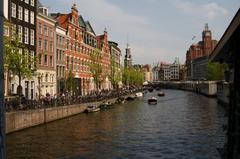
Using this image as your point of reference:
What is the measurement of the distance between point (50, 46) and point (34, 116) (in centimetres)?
3251

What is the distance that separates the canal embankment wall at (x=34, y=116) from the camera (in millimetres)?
38031

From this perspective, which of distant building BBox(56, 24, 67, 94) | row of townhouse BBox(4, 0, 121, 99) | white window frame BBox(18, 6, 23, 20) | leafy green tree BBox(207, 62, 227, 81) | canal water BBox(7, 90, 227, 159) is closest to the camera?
canal water BBox(7, 90, 227, 159)

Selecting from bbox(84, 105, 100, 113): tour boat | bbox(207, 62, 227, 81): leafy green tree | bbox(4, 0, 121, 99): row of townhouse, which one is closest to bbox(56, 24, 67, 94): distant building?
bbox(4, 0, 121, 99): row of townhouse

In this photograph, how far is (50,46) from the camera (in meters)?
74.9

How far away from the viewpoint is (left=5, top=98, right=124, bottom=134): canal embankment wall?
38031 millimetres

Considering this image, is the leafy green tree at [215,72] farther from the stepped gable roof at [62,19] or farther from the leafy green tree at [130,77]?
the stepped gable roof at [62,19]

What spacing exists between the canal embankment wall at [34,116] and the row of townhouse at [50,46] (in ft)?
18.1

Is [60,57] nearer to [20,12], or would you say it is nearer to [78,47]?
[78,47]

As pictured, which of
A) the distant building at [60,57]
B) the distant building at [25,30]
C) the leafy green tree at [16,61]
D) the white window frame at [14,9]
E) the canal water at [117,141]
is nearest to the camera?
the canal water at [117,141]

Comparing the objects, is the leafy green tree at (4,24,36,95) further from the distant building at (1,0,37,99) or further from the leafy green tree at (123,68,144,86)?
the leafy green tree at (123,68,144,86)

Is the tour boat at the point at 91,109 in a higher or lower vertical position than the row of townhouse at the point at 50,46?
lower

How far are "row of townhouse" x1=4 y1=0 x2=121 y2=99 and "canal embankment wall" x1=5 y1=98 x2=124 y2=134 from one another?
18.1ft

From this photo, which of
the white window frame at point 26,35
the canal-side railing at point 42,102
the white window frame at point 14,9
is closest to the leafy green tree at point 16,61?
the canal-side railing at point 42,102

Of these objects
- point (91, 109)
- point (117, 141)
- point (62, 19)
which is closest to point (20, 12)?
point (91, 109)
